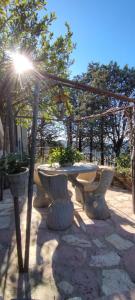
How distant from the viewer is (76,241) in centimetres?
266

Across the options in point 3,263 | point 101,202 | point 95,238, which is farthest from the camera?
point 101,202

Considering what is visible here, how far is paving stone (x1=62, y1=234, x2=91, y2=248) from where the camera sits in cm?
258

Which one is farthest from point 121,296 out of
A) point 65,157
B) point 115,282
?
point 65,157

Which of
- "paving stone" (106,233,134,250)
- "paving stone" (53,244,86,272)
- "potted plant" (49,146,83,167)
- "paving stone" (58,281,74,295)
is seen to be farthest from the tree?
"paving stone" (58,281,74,295)

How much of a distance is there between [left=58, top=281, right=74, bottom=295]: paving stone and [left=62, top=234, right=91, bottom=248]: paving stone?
674mm

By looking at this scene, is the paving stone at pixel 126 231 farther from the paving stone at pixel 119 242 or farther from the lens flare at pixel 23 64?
the lens flare at pixel 23 64

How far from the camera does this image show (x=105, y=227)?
3.06m

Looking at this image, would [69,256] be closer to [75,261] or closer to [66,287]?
[75,261]

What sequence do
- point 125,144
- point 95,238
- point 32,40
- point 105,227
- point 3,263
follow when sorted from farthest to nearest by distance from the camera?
point 125,144, point 32,40, point 105,227, point 95,238, point 3,263

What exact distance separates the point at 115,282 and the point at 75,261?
47 cm

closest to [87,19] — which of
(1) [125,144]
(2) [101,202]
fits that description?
(2) [101,202]

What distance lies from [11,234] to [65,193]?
90 centimetres

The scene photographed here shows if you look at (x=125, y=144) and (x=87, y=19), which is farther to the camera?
(x=125, y=144)

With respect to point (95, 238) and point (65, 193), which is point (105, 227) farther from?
point (65, 193)
